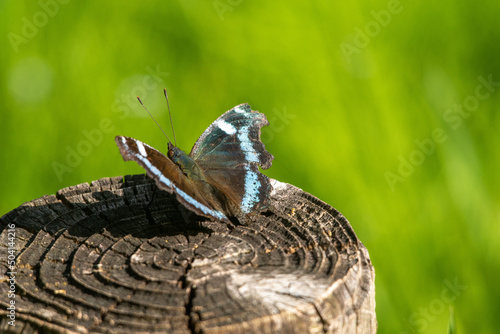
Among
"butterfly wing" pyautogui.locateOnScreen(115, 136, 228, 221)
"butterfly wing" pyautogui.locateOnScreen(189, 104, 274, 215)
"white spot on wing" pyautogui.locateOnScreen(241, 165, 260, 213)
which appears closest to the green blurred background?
"butterfly wing" pyautogui.locateOnScreen(189, 104, 274, 215)

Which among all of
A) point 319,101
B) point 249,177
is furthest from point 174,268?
point 319,101

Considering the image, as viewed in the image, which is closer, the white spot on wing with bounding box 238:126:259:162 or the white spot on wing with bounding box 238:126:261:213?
the white spot on wing with bounding box 238:126:261:213

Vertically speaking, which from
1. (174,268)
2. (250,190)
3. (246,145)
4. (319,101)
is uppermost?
(319,101)

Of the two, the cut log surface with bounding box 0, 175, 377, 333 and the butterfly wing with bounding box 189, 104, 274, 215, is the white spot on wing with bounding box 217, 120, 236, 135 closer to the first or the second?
the butterfly wing with bounding box 189, 104, 274, 215

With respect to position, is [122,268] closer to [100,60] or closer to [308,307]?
[308,307]

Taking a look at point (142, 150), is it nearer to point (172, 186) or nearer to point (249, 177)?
point (172, 186)

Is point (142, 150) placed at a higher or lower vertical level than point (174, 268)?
higher

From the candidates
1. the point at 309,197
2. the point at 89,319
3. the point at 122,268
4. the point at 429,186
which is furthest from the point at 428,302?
the point at 89,319
